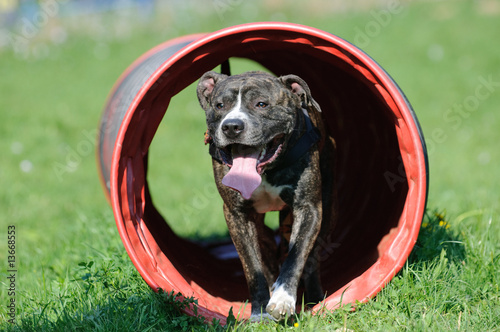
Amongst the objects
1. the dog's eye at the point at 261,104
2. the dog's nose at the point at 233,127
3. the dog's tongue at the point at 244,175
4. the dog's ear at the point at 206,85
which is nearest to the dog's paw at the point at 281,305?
the dog's tongue at the point at 244,175

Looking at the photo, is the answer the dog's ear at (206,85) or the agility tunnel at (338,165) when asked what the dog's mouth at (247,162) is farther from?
the agility tunnel at (338,165)

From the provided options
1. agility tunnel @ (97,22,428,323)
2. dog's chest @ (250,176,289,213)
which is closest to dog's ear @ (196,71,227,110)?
agility tunnel @ (97,22,428,323)

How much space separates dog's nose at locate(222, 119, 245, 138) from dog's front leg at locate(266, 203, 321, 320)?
0.74 m

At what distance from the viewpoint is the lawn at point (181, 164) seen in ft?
11.6

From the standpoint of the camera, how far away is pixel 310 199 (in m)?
3.92

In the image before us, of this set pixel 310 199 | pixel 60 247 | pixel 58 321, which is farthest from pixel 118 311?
pixel 60 247

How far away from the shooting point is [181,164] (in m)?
9.34

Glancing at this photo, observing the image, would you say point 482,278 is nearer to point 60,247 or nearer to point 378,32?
point 60,247

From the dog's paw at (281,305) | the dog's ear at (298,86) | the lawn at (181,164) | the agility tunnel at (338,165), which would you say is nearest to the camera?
the dog's paw at (281,305)

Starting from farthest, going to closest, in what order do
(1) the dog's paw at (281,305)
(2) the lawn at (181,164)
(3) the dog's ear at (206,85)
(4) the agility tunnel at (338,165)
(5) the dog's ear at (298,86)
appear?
(3) the dog's ear at (206,85) < (5) the dog's ear at (298,86) < (4) the agility tunnel at (338,165) < (2) the lawn at (181,164) < (1) the dog's paw at (281,305)

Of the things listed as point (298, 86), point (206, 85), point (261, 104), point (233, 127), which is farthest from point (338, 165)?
point (233, 127)

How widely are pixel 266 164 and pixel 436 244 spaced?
1497mm

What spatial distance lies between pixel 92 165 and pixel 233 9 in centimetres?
1011

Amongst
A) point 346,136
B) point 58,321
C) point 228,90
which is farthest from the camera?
point 346,136
